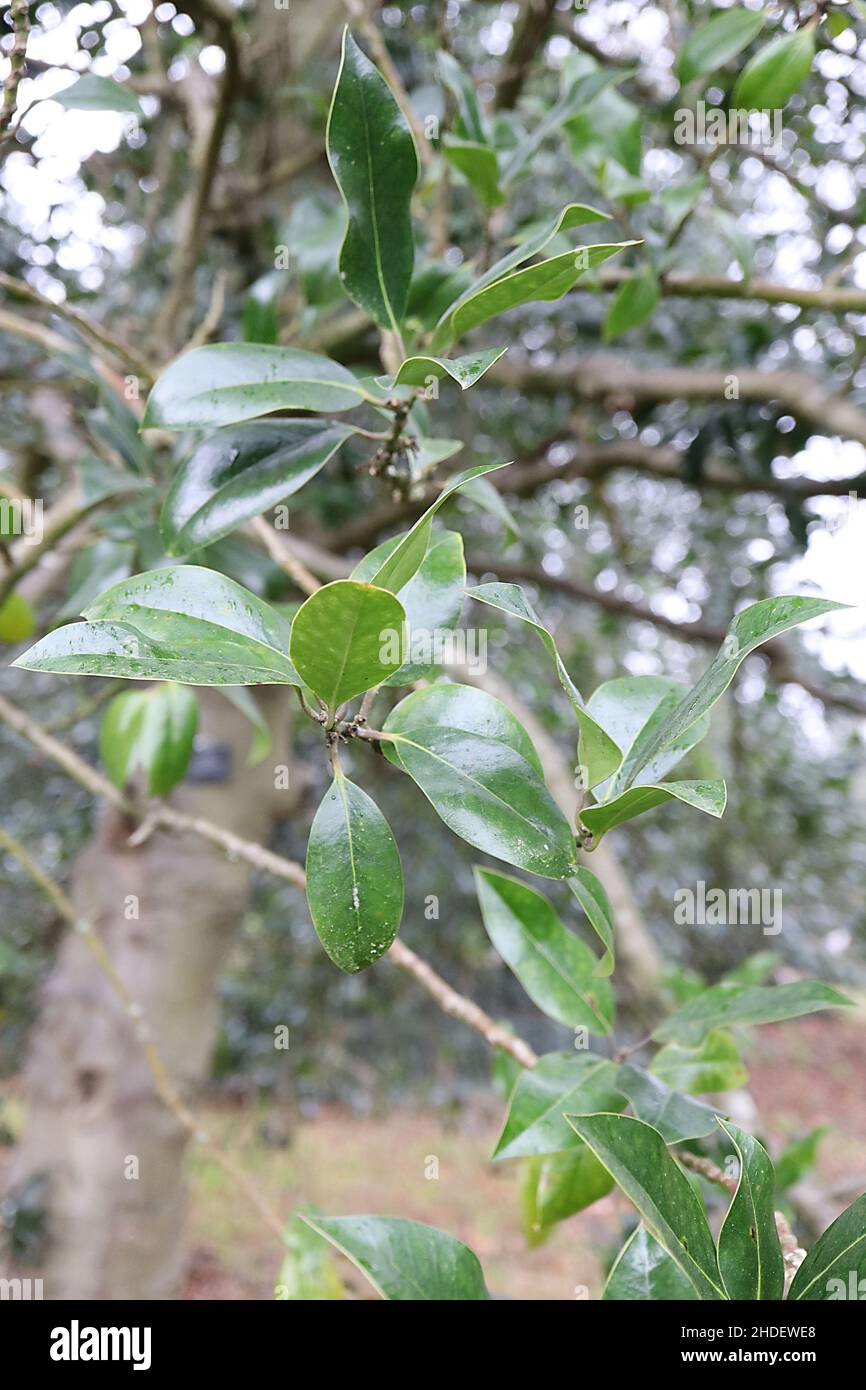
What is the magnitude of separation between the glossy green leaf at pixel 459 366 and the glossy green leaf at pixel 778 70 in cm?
44

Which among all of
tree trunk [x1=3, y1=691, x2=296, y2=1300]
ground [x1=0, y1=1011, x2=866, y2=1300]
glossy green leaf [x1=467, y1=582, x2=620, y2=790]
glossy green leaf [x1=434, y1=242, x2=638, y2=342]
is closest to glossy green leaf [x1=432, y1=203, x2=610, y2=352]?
glossy green leaf [x1=434, y1=242, x2=638, y2=342]

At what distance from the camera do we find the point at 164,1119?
5.12 feet

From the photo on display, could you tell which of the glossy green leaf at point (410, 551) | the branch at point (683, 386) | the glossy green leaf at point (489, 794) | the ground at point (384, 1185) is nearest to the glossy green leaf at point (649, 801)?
the glossy green leaf at point (489, 794)

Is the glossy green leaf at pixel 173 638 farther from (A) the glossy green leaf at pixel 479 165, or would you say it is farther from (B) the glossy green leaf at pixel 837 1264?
(A) the glossy green leaf at pixel 479 165

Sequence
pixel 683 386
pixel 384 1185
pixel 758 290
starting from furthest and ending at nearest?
pixel 384 1185 → pixel 683 386 → pixel 758 290

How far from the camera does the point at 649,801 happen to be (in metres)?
0.34

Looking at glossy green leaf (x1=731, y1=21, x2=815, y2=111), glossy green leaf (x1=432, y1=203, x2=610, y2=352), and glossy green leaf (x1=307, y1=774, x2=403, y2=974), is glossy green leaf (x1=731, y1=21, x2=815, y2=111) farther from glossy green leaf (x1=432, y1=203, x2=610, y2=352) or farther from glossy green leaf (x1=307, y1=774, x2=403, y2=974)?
glossy green leaf (x1=307, y1=774, x2=403, y2=974)

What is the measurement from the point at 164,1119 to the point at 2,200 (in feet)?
5.15

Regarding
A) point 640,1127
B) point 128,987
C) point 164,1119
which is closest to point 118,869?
point 128,987

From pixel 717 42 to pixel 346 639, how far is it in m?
0.67

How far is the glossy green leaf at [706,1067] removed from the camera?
1.64 ft

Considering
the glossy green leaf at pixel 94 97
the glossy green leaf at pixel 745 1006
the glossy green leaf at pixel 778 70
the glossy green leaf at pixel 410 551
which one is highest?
the glossy green leaf at pixel 778 70

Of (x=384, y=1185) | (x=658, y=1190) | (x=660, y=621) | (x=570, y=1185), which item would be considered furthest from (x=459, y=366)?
(x=384, y=1185)

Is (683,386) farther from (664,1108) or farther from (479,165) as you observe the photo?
(664,1108)
